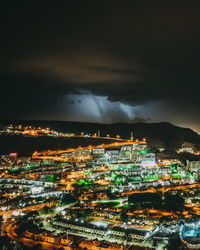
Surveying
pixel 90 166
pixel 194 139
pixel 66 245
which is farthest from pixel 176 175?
pixel 194 139

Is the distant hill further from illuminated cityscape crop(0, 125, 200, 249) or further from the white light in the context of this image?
the white light

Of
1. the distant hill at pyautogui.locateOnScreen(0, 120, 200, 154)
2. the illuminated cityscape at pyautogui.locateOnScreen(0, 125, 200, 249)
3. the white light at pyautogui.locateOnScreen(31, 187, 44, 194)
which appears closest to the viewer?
the illuminated cityscape at pyautogui.locateOnScreen(0, 125, 200, 249)

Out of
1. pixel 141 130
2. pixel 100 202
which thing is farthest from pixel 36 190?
pixel 141 130

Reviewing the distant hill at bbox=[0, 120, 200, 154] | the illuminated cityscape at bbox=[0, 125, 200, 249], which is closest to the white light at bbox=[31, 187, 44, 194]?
the illuminated cityscape at bbox=[0, 125, 200, 249]

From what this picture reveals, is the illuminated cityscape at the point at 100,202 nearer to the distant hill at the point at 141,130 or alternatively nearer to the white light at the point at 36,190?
the white light at the point at 36,190

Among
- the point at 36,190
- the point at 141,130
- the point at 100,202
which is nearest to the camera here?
the point at 100,202

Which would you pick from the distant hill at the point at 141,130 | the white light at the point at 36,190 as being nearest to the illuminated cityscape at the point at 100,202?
the white light at the point at 36,190

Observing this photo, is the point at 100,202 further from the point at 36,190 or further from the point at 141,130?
the point at 141,130

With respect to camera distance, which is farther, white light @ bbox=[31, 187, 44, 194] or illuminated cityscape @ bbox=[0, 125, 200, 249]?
white light @ bbox=[31, 187, 44, 194]

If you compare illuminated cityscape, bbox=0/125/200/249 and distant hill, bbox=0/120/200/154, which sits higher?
distant hill, bbox=0/120/200/154
